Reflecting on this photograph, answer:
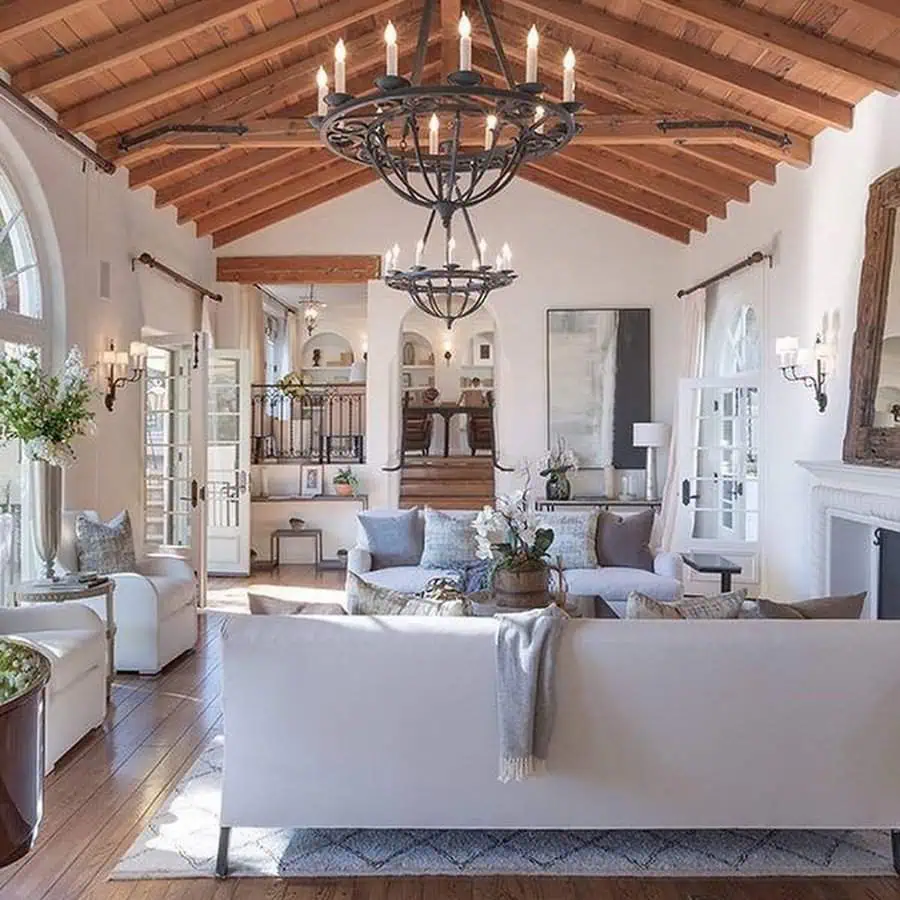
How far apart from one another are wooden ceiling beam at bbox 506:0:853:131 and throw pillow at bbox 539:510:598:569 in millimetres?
2937

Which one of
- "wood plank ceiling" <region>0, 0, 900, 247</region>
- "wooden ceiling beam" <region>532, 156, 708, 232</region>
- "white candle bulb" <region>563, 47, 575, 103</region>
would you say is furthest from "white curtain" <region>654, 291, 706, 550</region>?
"white candle bulb" <region>563, 47, 575, 103</region>

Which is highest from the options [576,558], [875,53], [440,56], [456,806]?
[440,56]

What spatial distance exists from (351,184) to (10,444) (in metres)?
5.13

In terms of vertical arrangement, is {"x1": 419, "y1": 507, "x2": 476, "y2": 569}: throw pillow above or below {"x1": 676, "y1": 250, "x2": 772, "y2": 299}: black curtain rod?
below

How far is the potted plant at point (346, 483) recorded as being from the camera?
9812 millimetres

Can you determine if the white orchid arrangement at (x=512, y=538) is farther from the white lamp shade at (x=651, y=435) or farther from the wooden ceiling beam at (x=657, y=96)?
the white lamp shade at (x=651, y=435)

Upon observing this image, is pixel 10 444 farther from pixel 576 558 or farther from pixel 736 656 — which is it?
pixel 736 656

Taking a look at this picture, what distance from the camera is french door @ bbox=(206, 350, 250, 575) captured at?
9.46 meters

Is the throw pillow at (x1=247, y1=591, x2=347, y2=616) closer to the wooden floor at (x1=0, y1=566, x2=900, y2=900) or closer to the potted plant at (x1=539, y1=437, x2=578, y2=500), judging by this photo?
the wooden floor at (x1=0, y1=566, x2=900, y2=900)

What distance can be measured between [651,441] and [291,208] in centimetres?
437

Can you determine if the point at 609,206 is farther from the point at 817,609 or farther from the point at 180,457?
the point at 817,609

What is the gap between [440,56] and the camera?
24.8ft

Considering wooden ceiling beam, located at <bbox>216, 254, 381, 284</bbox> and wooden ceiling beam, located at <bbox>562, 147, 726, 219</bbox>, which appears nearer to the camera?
wooden ceiling beam, located at <bbox>562, 147, 726, 219</bbox>

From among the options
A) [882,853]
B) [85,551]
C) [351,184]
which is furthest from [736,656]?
[351,184]
